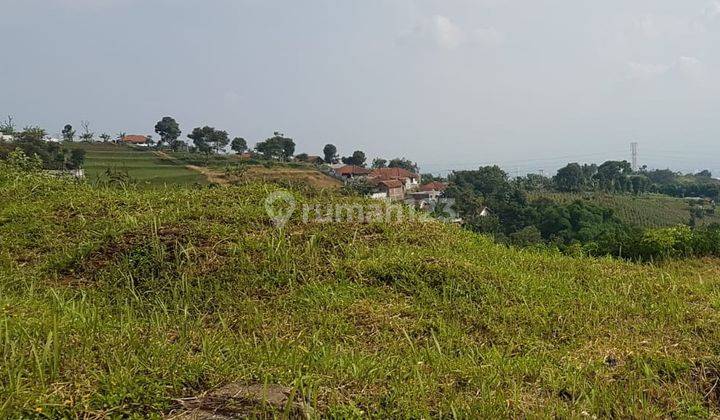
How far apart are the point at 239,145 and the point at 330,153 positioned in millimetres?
12880

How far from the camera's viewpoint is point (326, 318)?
9.78ft

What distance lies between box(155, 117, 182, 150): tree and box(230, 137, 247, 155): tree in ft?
16.2

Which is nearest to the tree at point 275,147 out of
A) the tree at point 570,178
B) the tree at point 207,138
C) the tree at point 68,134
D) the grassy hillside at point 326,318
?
the tree at point 207,138

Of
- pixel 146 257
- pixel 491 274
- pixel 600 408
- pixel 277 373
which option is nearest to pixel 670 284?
pixel 491 274

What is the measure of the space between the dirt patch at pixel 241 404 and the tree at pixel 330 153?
53977mm

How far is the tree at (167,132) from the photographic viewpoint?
143ft

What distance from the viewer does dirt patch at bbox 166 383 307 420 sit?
1.56m

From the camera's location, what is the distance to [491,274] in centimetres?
371

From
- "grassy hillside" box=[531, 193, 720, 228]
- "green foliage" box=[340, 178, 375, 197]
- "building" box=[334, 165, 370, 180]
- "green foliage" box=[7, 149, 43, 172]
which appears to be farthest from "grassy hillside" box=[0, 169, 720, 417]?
"grassy hillside" box=[531, 193, 720, 228]

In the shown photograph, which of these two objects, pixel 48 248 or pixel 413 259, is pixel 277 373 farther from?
pixel 48 248

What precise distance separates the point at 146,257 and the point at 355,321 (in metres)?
1.76

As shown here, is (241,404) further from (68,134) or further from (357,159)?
(357,159)

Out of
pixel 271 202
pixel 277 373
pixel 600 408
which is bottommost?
pixel 600 408

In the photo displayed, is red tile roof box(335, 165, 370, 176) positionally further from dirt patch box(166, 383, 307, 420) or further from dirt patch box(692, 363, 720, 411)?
dirt patch box(166, 383, 307, 420)
